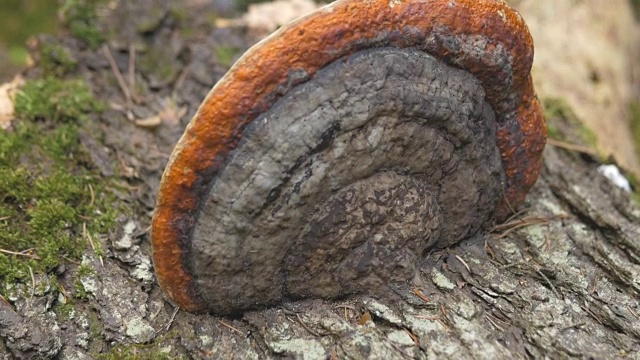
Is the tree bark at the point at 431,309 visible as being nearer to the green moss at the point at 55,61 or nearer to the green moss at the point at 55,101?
the green moss at the point at 55,101

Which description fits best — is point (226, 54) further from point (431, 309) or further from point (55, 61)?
point (431, 309)

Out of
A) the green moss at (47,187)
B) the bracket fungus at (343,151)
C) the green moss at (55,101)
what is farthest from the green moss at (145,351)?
the green moss at (55,101)

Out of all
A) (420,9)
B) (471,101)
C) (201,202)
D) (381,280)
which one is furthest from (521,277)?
(201,202)

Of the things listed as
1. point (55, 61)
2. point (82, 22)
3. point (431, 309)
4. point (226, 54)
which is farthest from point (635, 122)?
point (55, 61)

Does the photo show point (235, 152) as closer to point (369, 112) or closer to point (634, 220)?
point (369, 112)

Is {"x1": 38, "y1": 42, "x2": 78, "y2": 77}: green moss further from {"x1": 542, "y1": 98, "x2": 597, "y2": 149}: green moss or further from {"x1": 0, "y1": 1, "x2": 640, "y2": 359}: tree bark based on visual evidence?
{"x1": 542, "y1": 98, "x2": 597, "y2": 149}: green moss
